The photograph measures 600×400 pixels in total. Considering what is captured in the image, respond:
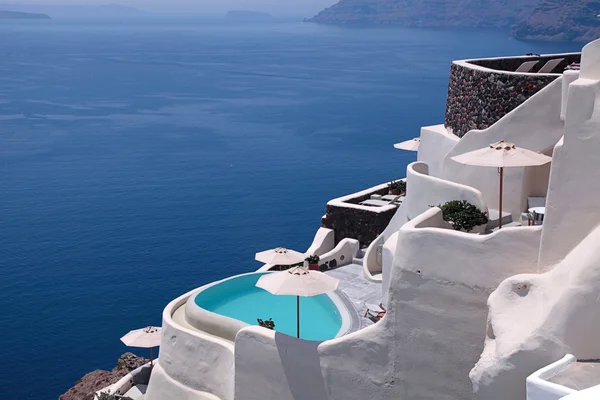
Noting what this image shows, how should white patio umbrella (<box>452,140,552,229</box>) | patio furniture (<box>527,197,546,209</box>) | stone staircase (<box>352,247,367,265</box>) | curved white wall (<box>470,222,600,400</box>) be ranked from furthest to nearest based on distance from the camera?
stone staircase (<box>352,247,367,265</box>) < patio furniture (<box>527,197,546,209</box>) < white patio umbrella (<box>452,140,552,229</box>) < curved white wall (<box>470,222,600,400</box>)

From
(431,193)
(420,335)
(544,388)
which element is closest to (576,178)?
(544,388)

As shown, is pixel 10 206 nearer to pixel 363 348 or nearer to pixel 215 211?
pixel 215 211

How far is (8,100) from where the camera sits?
127 m

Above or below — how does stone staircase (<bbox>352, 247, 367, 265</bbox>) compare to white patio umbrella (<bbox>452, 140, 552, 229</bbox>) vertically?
below

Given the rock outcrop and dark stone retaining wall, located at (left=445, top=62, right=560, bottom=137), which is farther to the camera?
the rock outcrop

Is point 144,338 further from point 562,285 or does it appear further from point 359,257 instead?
point 562,285

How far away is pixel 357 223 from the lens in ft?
102

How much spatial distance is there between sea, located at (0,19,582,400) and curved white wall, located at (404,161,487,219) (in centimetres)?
2479

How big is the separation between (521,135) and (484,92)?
229 cm

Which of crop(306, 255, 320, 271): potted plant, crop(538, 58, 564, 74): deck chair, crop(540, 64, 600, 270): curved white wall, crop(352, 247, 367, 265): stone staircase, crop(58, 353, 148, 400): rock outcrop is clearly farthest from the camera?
crop(58, 353, 148, 400): rock outcrop

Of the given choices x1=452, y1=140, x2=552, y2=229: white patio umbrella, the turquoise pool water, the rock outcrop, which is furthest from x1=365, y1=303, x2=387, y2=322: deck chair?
the rock outcrop

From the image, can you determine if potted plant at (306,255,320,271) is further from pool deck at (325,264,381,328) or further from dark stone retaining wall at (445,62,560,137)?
dark stone retaining wall at (445,62,560,137)

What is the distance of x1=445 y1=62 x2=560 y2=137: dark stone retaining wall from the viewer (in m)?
22.7

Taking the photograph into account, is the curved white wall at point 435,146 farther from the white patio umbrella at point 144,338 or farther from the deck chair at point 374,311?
the white patio umbrella at point 144,338
